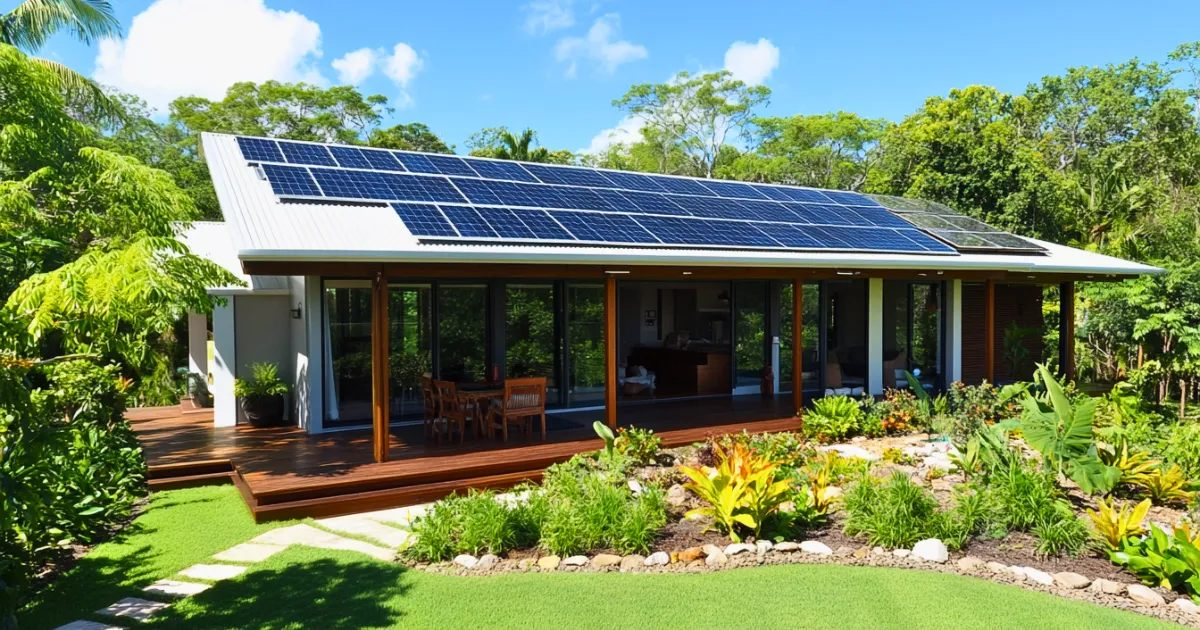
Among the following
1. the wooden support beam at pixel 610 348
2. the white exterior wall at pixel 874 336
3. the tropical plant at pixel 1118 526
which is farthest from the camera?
the white exterior wall at pixel 874 336

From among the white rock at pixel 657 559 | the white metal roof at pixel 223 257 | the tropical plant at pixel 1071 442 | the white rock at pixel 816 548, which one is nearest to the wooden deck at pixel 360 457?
the white metal roof at pixel 223 257

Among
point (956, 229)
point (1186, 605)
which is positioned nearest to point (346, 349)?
point (1186, 605)

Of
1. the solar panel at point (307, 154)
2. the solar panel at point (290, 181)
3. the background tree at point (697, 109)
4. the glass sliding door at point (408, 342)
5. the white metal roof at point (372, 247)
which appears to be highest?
the background tree at point (697, 109)

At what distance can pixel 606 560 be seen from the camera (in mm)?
5953

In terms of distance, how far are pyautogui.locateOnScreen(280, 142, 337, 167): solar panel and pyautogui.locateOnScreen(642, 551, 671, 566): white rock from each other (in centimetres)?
841

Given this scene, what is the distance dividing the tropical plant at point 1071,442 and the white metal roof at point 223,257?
9663 millimetres

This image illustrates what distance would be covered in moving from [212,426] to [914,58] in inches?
1231

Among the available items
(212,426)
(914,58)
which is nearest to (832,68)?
(914,58)

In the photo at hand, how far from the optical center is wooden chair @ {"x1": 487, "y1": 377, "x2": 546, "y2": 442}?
9.64m

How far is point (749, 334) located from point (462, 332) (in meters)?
5.38

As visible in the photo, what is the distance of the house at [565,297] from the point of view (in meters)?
8.67

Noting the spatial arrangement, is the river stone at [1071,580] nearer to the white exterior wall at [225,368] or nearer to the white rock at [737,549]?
the white rock at [737,549]

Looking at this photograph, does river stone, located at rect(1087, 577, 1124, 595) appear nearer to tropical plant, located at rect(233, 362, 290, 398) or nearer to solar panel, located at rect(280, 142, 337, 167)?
tropical plant, located at rect(233, 362, 290, 398)

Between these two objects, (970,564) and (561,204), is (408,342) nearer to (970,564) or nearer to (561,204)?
Answer: (561,204)
